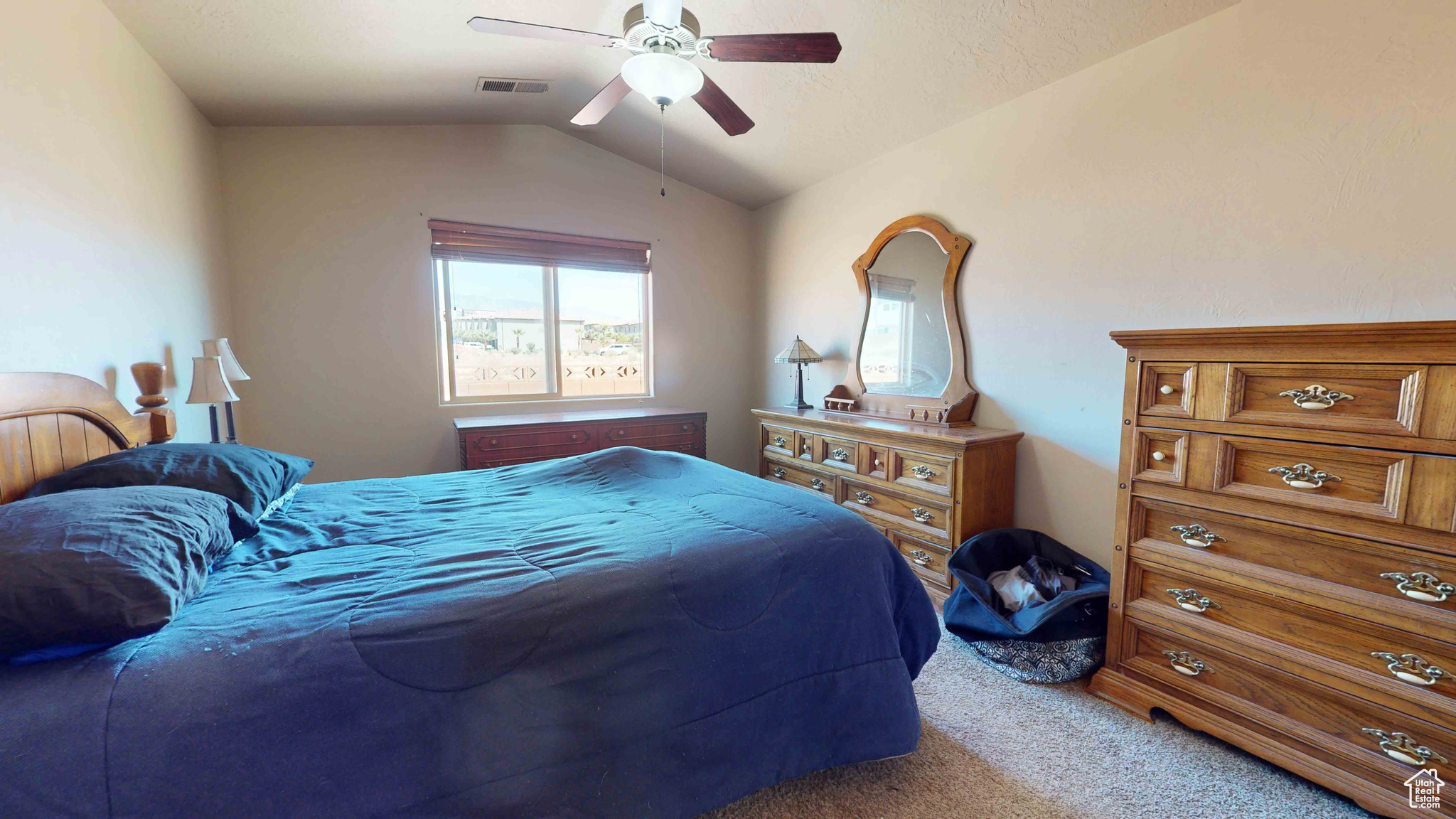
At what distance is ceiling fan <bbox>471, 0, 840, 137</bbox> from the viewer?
1.62m

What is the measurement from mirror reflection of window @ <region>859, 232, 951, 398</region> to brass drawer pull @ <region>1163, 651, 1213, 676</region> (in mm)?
1510

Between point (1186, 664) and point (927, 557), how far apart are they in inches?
40.7

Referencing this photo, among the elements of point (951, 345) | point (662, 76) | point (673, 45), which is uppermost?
point (673, 45)

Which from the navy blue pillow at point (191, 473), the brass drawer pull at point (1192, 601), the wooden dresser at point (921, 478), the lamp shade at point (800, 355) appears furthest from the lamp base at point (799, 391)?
the navy blue pillow at point (191, 473)

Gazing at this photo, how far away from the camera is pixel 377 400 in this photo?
333 centimetres

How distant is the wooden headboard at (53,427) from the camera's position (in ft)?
4.37

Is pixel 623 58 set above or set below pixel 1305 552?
above

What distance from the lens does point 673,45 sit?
171cm

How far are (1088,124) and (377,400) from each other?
3917 mm

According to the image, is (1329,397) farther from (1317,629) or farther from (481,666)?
(481,666)

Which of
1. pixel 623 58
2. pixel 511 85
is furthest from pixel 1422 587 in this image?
pixel 511 85

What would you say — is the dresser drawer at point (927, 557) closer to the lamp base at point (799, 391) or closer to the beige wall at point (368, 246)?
the lamp base at point (799, 391)

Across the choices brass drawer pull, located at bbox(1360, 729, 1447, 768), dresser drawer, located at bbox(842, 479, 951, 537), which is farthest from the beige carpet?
dresser drawer, located at bbox(842, 479, 951, 537)

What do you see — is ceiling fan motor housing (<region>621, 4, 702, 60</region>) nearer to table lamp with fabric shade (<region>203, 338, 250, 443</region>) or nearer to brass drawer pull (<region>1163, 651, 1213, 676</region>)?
table lamp with fabric shade (<region>203, 338, 250, 443</region>)
